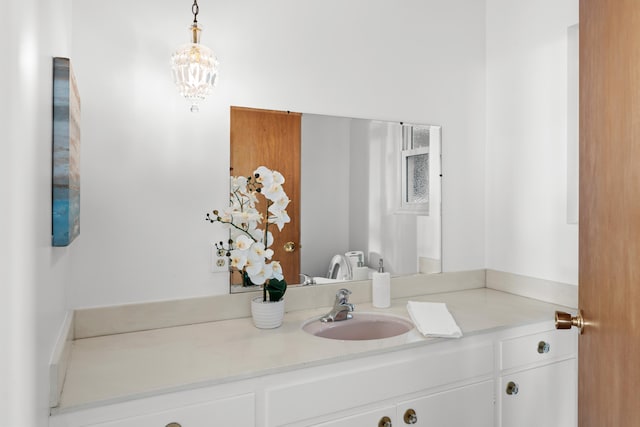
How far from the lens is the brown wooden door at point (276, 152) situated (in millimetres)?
1765

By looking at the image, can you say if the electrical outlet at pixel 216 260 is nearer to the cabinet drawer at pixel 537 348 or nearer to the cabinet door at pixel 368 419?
the cabinet door at pixel 368 419

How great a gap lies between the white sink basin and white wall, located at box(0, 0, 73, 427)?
972 mm

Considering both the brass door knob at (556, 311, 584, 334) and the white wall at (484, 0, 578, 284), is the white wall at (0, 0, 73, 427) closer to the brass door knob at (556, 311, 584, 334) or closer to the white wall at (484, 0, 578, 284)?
the brass door knob at (556, 311, 584, 334)

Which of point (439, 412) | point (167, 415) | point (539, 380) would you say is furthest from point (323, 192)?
point (539, 380)

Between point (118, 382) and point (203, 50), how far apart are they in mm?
1140

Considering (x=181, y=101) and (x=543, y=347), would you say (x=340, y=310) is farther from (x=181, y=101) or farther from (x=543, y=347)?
(x=181, y=101)

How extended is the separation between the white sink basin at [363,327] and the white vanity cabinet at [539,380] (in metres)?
0.41

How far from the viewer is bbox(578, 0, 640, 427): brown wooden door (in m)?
0.73

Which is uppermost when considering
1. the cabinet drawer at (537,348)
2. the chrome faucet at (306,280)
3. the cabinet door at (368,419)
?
the chrome faucet at (306,280)

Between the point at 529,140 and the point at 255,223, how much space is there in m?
1.45

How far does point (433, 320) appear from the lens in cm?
164

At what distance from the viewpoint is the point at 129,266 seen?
62.6 inches

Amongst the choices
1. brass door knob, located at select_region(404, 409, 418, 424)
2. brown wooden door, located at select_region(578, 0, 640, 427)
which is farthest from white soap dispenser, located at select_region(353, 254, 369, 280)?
brown wooden door, located at select_region(578, 0, 640, 427)

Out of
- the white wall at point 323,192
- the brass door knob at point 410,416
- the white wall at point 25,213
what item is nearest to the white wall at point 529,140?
the white wall at point 323,192
